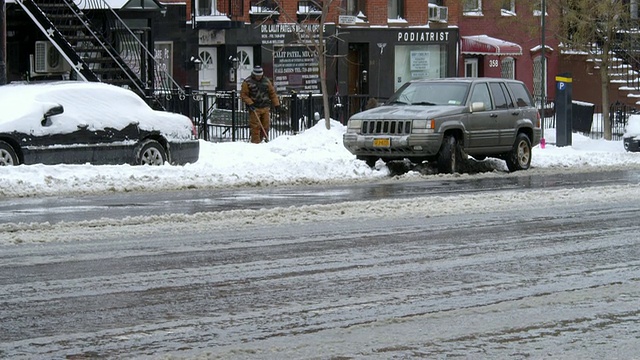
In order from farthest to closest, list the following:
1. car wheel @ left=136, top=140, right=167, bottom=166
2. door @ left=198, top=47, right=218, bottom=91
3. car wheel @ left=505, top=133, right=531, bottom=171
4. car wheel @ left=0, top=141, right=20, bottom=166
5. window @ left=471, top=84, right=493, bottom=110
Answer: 1. door @ left=198, top=47, right=218, bottom=91
2. car wheel @ left=505, top=133, right=531, bottom=171
3. window @ left=471, top=84, right=493, bottom=110
4. car wheel @ left=136, top=140, right=167, bottom=166
5. car wheel @ left=0, top=141, right=20, bottom=166

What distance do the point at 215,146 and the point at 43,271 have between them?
50.2ft

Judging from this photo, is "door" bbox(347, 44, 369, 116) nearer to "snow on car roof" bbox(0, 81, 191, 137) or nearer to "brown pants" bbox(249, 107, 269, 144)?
"brown pants" bbox(249, 107, 269, 144)

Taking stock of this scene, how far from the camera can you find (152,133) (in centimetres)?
1989

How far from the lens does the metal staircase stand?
28.0 m

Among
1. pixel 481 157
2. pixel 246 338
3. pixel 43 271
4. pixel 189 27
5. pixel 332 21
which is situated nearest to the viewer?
pixel 246 338

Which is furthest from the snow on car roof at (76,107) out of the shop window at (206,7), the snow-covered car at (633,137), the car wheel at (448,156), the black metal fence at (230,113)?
the shop window at (206,7)

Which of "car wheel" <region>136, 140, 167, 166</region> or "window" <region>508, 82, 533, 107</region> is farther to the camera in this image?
"window" <region>508, 82, 533, 107</region>

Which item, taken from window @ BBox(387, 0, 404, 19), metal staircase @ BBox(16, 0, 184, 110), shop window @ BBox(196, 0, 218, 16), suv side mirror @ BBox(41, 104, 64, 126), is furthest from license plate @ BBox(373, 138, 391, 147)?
window @ BBox(387, 0, 404, 19)

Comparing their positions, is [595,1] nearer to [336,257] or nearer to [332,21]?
[332,21]

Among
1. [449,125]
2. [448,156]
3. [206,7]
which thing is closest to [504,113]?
[449,125]

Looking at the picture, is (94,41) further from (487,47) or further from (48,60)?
(487,47)

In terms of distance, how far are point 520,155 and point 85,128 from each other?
26.4ft

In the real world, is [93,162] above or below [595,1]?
below

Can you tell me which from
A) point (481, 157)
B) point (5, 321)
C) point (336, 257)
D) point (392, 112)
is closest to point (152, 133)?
point (392, 112)
